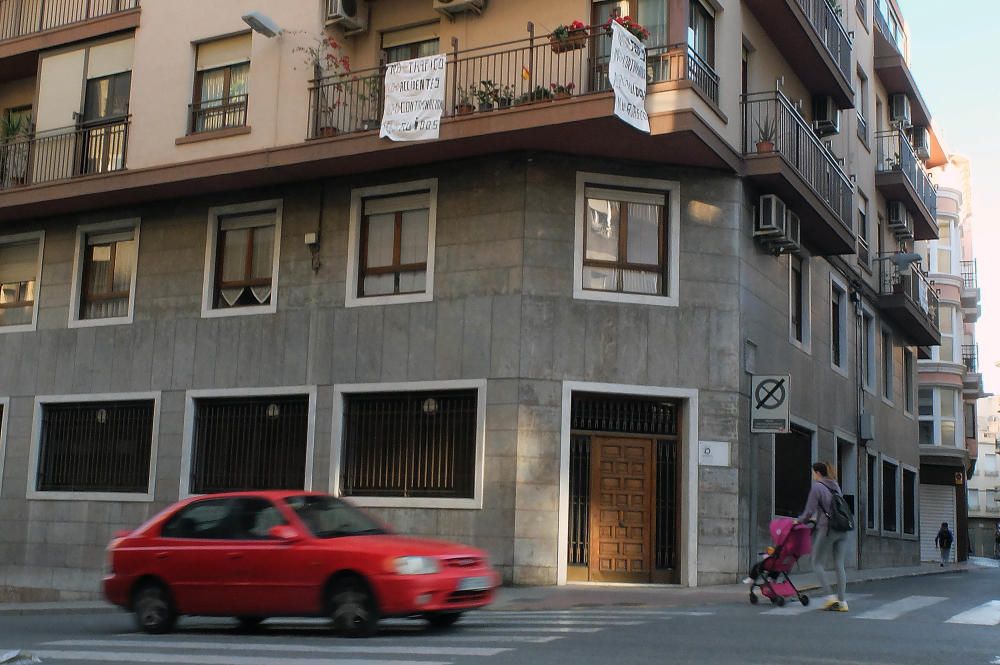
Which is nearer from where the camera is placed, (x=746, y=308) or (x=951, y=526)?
(x=746, y=308)

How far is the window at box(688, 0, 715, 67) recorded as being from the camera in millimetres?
18594

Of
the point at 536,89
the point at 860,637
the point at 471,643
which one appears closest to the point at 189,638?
the point at 471,643

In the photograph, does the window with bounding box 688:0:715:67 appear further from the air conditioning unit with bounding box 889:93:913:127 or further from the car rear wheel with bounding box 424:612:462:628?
the air conditioning unit with bounding box 889:93:913:127

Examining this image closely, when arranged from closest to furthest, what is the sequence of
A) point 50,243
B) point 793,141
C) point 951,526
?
point 793,141 → point 50,243 → point 951,526

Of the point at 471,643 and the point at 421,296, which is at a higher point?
the point at 421,296

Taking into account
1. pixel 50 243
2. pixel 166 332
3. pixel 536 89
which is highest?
pixel 536 89

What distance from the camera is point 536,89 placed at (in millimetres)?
17750

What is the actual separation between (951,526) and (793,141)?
27132 mm

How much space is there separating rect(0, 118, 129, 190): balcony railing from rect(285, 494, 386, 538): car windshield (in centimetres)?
1190

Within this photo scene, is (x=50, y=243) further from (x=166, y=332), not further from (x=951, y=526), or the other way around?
(x=951, y=526)

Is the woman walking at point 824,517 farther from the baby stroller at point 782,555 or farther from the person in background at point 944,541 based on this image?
the person in background at point 944,541

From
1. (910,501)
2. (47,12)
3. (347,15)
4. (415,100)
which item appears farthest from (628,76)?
(910,501)

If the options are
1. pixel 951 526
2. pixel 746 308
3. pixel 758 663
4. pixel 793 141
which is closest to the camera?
pixel 758 663

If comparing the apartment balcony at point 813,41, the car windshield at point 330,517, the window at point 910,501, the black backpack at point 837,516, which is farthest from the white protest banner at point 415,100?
the window at point 910,501
